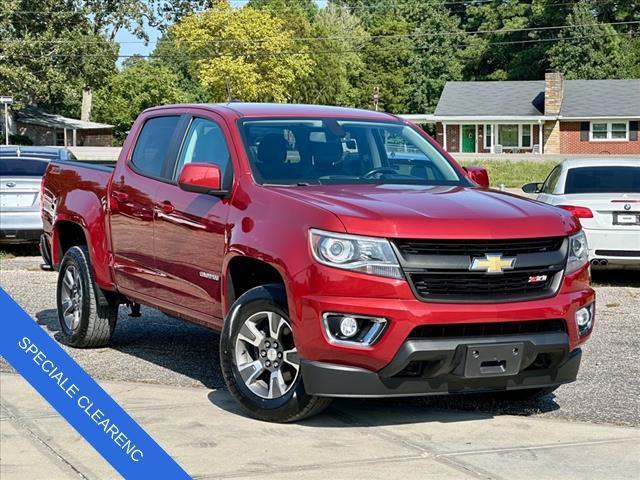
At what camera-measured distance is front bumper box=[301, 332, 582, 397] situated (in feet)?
19.5

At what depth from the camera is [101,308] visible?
8742 millimetres

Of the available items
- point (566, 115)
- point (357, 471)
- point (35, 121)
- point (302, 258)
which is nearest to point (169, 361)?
point (302, 258)

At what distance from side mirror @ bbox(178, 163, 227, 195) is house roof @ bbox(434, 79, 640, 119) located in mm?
58654

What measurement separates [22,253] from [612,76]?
68.9 m

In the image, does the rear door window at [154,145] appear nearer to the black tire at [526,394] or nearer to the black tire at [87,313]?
the black tire at [87,313]

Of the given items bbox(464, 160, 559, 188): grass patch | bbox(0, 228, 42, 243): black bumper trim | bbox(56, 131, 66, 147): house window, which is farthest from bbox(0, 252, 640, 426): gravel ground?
bbox(56, 131, 66, 147): house window

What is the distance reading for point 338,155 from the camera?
740cm

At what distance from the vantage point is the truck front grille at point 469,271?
6000mm

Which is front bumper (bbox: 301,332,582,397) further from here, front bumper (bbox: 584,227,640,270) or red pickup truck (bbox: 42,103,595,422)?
front bumper (bbox: 584,227,640,270)

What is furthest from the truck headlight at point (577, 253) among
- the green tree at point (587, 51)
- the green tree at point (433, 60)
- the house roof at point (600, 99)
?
the green tree at point (433, 60)

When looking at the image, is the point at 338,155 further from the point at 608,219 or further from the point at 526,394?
the point at 608,219

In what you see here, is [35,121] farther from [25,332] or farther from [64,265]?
[25,332]

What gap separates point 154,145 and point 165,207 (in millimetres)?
836

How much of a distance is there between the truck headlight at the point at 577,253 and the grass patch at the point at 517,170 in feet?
125
